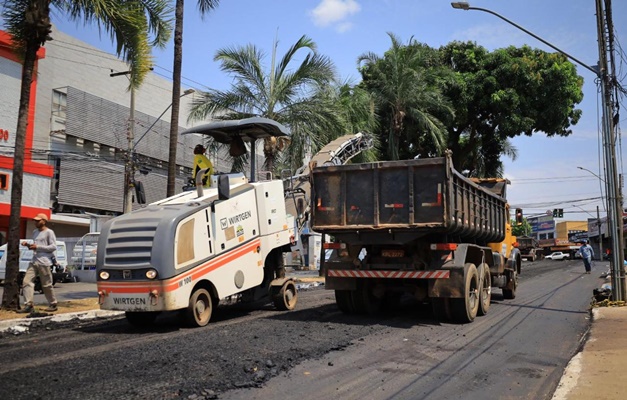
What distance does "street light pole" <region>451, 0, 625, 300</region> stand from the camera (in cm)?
1253

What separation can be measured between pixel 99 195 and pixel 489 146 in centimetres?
2417

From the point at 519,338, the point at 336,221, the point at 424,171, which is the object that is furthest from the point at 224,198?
the point at 519,338

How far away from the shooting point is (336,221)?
1004 cm

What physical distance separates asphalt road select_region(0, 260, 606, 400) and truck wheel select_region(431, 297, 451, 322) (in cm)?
29

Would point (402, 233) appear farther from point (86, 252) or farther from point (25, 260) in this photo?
point (86, 252)

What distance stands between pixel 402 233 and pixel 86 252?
64.4ft

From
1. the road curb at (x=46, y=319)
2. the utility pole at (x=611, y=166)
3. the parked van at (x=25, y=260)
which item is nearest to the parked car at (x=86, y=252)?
the parked van at (x=25, y=260)

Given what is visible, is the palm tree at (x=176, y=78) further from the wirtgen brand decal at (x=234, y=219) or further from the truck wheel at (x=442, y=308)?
the truck wheel at (x=442, y=308)

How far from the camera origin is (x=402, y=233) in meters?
9.55

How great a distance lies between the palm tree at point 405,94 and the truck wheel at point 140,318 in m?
18.2

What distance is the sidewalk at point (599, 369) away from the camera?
17.6ft

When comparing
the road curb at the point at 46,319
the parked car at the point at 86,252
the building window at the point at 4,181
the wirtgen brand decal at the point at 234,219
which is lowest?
the road curb at the point at 46,319

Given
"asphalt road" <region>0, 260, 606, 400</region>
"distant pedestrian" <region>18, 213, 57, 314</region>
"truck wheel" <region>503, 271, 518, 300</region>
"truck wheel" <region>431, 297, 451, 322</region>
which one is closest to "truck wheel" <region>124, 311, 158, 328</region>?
"asphalt road" <region>0, 260, 606, 400</region>

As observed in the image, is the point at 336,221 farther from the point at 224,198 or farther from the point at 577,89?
the point at 577,89
